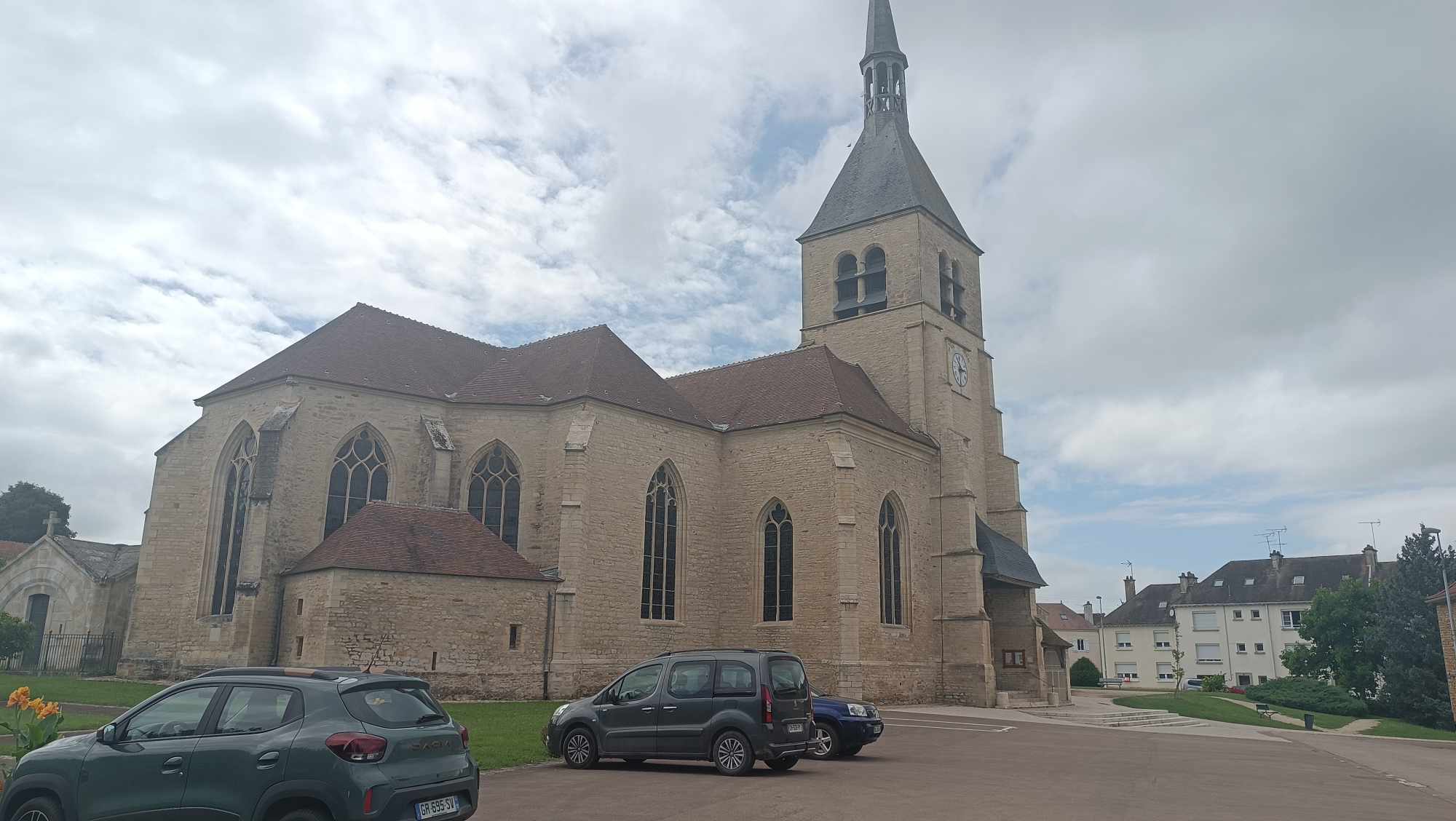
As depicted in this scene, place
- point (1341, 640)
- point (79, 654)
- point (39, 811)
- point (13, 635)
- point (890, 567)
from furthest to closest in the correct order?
1. point (1341, 640)
2. point (890, 567)
3. point (13, 635)
4. point (79, 654)
5. point (39, 811)

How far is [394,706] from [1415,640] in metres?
37.6

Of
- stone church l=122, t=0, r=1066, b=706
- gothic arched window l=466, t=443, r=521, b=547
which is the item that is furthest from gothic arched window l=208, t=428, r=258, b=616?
gothic arched window l=466, t=443, r=521, b=547

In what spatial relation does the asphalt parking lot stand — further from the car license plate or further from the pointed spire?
the pointed spire

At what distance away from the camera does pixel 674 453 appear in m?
28.9

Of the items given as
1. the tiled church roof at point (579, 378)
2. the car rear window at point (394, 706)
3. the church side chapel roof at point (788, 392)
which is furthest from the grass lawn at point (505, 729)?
the church side chapel roof at point (788, 392)

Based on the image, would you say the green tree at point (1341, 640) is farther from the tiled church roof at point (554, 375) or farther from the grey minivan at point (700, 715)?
the grey minivan at point (700, 715)

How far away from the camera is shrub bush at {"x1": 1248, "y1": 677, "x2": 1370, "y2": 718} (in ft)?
122

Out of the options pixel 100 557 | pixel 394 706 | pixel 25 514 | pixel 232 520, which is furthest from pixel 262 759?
pixel 25 514

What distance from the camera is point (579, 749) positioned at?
12.7m

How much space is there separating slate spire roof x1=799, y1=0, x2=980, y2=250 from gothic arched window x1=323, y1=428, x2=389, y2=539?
1908 cm

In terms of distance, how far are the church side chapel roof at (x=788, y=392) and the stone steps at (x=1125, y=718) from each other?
366 inches

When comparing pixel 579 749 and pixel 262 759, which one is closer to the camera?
pixel 262 759

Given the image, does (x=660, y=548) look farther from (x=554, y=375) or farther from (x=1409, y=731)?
(x=1409, y=731)

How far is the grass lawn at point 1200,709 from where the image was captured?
3041 centimetres
